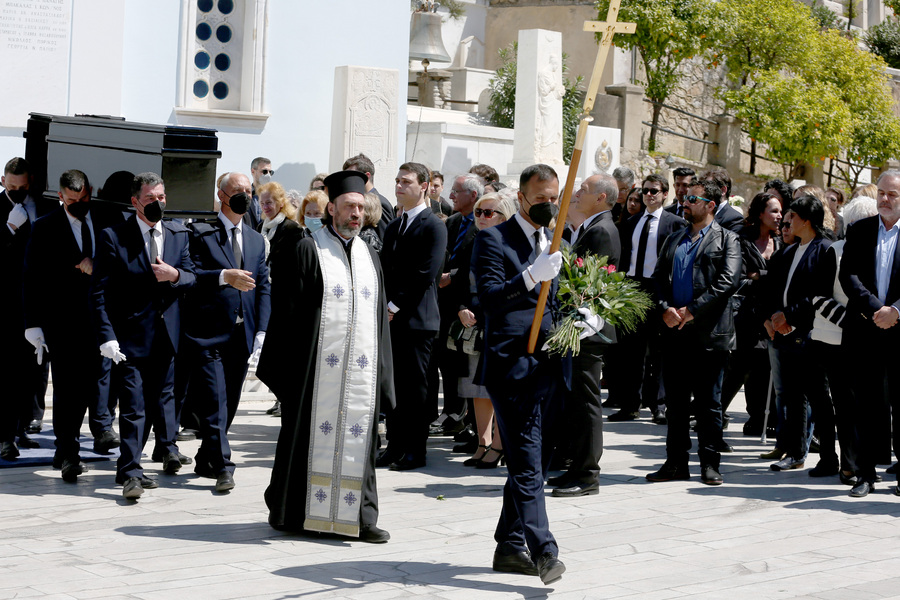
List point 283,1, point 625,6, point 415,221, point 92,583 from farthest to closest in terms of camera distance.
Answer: point 625,6 → point 283,1 → point 415,221 → point 92,583

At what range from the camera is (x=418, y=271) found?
9.00 meters

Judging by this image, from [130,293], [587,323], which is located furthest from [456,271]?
[587,323]

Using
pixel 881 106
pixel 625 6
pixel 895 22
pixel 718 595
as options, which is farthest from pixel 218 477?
pixel 895 22

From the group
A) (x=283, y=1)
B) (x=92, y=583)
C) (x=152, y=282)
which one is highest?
(x=283, y=1)

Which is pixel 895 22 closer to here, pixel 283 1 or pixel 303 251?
pixel 283 1

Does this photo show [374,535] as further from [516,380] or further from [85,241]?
[85,241]

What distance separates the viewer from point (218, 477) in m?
8.04

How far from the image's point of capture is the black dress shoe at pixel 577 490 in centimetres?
803

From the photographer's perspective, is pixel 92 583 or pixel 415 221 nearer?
pixel 92 583

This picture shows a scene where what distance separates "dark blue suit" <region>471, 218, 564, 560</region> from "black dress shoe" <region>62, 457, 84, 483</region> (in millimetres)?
3409

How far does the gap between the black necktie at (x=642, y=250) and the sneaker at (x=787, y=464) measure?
2567 millimetres

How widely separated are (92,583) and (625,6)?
77.0ft

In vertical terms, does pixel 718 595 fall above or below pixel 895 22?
below

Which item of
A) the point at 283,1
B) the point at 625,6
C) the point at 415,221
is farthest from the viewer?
the point at 625,6
